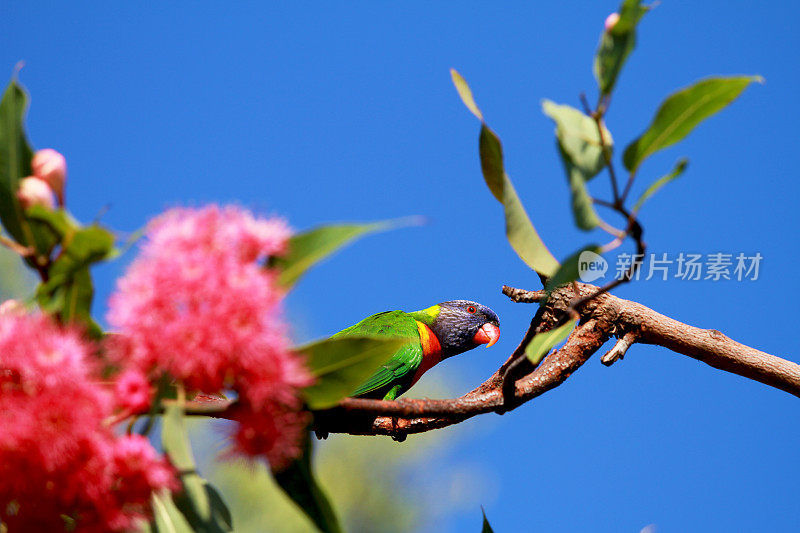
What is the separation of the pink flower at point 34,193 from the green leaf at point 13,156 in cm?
1

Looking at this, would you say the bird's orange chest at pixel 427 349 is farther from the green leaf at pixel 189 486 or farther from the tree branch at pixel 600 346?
the green leaf at pixel 189 486

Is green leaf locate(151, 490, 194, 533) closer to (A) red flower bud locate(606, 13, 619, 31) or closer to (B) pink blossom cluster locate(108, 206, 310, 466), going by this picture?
(B) pink blossom cluster locate(108, 206, 310, 466)

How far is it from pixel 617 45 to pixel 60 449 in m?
0.88

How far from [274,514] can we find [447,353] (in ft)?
13.5

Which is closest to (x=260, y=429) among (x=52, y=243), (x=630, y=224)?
(x=52, y=243)

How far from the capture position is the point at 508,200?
44.1 inches

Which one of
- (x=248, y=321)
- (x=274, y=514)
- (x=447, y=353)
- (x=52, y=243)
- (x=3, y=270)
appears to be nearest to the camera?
(x=248, y=321)

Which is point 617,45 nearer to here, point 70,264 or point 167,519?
point 70,264

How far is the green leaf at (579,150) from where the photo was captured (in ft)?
3.25

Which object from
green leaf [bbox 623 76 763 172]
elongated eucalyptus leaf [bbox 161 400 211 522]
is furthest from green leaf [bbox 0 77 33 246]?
green leaf [bbox 623 76 763 172]

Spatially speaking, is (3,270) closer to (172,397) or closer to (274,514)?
(274,514)

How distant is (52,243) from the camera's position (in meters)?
0.92

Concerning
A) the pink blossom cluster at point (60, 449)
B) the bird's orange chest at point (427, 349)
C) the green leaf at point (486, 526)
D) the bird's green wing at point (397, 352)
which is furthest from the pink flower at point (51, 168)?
the bird's orange chest at point (427, 349)

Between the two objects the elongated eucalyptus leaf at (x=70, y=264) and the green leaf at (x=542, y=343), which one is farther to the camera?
the green leaf at (x=542, y=343)
